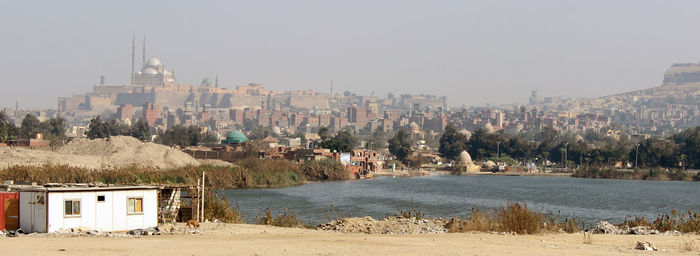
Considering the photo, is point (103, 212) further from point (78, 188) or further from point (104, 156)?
point (104, 156)

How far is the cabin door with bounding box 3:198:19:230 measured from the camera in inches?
798

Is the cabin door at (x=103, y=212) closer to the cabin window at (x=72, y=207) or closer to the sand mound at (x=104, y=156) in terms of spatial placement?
the cabin window at (x=72, y=207)

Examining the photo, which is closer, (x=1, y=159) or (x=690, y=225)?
(x=690, y=225)

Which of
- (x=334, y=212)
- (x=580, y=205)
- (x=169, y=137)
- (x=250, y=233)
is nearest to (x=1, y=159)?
(x=334, y=212)

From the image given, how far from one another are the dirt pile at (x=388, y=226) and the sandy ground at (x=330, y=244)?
1.73 m

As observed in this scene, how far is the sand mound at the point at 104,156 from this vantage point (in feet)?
166

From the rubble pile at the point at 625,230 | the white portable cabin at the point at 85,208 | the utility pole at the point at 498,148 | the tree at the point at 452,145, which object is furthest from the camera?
the tree at the point at 452,145

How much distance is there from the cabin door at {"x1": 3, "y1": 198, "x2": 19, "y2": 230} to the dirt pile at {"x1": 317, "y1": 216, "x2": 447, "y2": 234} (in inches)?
295

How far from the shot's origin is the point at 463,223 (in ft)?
76.6

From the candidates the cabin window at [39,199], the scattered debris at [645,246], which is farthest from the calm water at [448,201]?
the scattered debris at [645,246]

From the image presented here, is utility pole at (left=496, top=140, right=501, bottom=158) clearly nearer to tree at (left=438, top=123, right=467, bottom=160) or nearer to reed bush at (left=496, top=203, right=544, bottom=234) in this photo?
tree at (left=438, top=123, right=467, bottom=160)

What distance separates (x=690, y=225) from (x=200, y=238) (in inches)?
472

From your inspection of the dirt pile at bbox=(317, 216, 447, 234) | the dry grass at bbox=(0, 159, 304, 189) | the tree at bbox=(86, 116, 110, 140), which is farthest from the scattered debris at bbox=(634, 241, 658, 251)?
the tree at bbox=(86, 116, 110, 140)

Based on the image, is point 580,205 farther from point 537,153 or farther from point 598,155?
point 537,153
